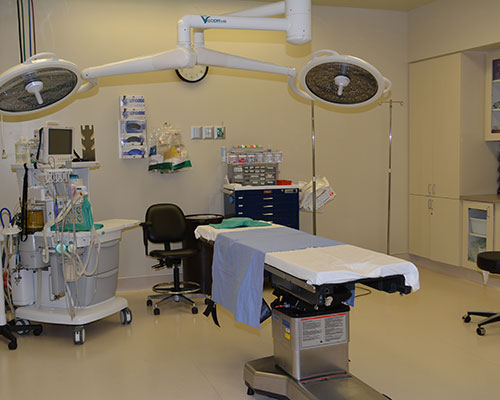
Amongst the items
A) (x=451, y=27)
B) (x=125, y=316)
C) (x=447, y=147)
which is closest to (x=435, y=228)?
(x=447, y=147)

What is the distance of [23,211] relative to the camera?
4.35 metres

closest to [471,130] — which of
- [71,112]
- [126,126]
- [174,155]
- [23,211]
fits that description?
[174,155]

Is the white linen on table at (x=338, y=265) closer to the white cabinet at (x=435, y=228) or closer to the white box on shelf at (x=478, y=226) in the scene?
the white box on shelf at (x=478, y=226)

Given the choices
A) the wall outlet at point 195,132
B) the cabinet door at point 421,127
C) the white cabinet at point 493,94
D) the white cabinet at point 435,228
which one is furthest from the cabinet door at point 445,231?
the wall outlet at point 195,132

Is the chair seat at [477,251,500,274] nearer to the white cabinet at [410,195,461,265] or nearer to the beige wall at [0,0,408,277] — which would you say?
the white cabinet at [410,195,461,265]

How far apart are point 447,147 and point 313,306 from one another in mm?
3607

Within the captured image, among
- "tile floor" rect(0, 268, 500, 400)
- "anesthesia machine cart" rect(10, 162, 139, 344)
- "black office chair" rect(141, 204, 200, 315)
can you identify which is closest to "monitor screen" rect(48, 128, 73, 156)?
"anesthesia machine cart" rect(10, 162, 139, 344)

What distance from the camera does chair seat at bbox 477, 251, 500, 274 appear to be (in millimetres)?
4348

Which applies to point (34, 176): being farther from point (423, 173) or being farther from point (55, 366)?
point (423, 173)

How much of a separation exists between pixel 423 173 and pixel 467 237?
95 cm

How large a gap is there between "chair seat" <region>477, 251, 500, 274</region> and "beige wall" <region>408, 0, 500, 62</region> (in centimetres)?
218

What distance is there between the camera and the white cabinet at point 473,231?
18.8 feet

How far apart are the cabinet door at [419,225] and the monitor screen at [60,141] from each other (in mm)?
3976

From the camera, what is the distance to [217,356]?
157 inches
